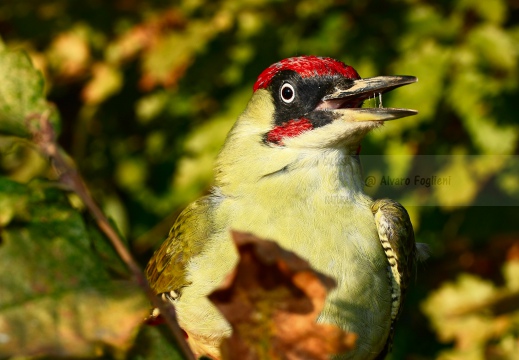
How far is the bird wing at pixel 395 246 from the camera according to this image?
8.86 ft

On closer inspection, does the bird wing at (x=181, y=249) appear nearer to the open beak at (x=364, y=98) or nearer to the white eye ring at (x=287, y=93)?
the white eye ring at (x=287, y=93)

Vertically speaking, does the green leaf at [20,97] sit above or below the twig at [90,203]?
above

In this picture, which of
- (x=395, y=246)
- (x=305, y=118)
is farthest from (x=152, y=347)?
(x=305, y=118)

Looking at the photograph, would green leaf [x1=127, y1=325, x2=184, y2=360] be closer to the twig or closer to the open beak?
the twig

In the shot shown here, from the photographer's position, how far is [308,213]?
8.59ft

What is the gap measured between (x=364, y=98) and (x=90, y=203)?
2026 mm

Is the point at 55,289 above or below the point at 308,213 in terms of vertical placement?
above

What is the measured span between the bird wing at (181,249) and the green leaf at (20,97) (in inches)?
55.8

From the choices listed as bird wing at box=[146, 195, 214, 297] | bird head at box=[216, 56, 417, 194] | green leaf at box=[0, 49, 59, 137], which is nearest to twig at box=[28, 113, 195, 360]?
green leaf at box=[0, 49, 59, 137]

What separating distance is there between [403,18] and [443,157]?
92 centimetres

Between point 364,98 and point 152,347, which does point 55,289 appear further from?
point 364,98

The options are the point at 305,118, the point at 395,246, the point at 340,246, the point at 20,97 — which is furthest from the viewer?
the point at 305,118

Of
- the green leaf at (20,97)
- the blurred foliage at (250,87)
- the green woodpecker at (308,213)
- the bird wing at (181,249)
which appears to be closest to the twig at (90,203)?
the green leaf at (20,97)

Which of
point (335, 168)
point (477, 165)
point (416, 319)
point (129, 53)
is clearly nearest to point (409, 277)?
point (335, 168)
